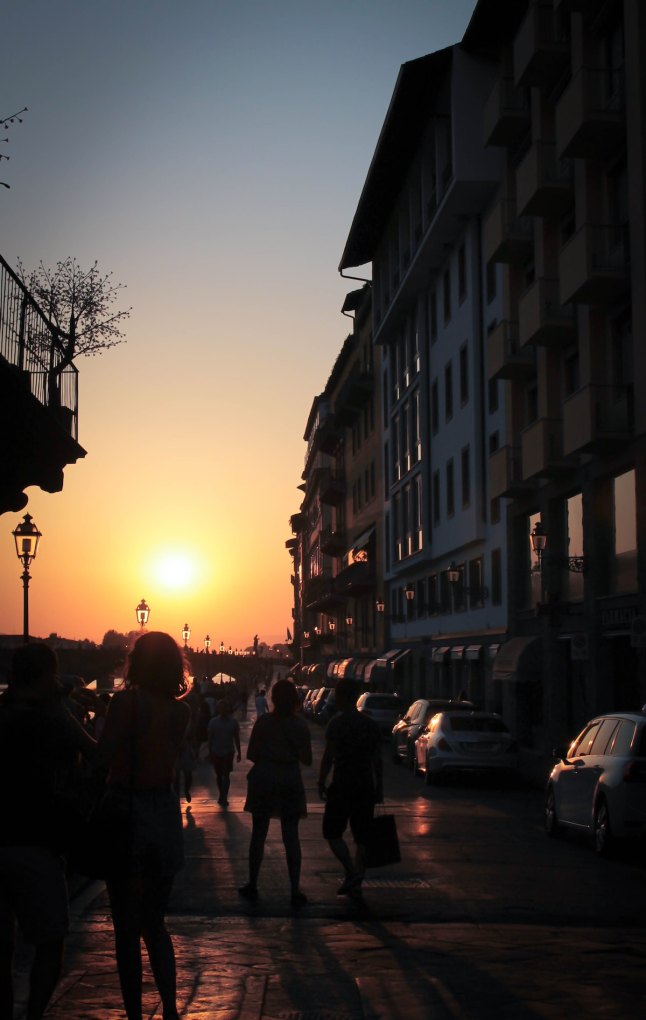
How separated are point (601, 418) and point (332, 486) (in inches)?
2109

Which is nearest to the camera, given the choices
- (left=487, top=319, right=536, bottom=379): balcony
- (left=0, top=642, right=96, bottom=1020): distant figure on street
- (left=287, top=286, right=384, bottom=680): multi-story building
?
(left=0, top=642, right=96, bottom=1020): distant figure on street

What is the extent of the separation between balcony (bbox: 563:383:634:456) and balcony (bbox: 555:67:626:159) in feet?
14.8

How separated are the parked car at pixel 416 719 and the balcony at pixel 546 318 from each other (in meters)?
7.89

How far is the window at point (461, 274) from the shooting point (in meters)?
44.1

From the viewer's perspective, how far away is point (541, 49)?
29922 millimetres

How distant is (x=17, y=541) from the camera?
21234 millimetres

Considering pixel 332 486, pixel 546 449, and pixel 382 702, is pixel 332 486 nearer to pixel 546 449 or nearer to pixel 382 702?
pixel 382 702

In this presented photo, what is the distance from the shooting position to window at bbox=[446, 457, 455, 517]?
1818 inches

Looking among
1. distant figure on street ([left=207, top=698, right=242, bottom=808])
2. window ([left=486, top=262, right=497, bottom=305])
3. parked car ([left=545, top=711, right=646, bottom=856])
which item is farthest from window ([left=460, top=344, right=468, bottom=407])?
parked car ([left=545, top=711, right=646, bottom=856])

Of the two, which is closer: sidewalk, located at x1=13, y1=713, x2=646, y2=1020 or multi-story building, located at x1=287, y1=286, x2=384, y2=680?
sidewalk, located at x1=13, y1=713, x2=646, y2=1020

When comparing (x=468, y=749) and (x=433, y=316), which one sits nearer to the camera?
(x=468, y=749)

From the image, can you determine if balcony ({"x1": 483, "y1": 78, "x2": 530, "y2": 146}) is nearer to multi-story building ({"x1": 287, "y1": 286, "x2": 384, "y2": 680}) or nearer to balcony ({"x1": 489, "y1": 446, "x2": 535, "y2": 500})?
balcony ({"x1": 489, "y1": 446, "x2": 535, "y2": 500})

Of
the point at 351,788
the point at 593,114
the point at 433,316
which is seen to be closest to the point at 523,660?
the point at 593,114

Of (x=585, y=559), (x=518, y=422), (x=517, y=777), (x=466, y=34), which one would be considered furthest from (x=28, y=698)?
(x=466, y=34)
